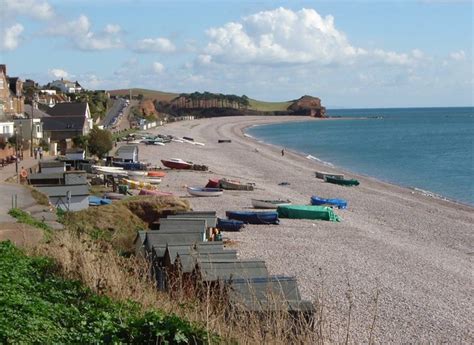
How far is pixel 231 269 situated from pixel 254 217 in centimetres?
1669

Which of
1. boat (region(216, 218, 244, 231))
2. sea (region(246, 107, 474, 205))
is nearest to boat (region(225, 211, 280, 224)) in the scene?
boat (region(216, 218, 244, 231))

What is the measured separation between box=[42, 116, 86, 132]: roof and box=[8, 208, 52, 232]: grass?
4603 cm

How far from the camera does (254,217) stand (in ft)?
99.1

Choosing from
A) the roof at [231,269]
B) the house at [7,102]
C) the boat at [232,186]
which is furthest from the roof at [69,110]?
the roof at [231,269]

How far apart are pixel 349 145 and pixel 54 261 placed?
324 feet

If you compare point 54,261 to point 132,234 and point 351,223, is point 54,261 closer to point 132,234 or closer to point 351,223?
point 132,234

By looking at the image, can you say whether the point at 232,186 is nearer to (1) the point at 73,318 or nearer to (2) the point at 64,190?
(2) the point at 64,190

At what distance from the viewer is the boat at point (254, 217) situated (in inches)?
1187

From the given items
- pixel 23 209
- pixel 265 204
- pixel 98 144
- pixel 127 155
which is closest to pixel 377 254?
pixel 265 204

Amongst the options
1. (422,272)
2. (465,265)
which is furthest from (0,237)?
(465,265)

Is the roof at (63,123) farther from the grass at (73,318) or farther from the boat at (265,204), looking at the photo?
the grass at (73,318)

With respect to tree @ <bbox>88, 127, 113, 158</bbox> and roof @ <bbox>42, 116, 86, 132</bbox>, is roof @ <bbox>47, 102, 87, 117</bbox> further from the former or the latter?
tree @ <bbox>88, 127, 113, 158</bbox>

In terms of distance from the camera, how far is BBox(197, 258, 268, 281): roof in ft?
41.7

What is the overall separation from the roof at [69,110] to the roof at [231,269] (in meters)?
60.8
